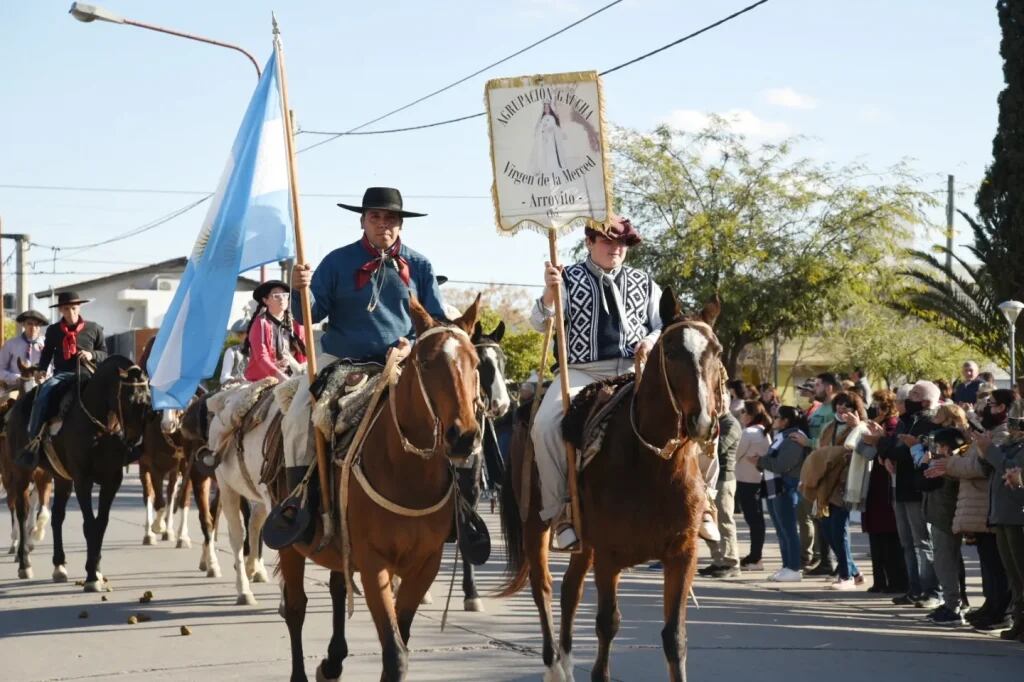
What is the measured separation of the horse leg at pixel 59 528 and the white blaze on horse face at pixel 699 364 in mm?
8777

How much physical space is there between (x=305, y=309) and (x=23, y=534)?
7.98 meters

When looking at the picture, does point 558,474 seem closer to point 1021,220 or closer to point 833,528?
point 833,528

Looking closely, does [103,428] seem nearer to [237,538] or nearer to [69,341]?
[69,341]

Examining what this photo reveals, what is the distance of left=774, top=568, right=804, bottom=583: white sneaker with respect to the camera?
48.8 ft

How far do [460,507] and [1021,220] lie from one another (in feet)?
72.5

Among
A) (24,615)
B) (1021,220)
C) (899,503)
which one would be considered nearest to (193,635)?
(24,615)

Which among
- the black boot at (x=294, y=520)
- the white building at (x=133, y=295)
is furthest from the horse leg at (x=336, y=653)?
the white building at (x=133, y=295)

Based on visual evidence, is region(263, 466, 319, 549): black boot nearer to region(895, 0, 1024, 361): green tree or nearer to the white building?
region(895, 0, 1024, 361): green tree

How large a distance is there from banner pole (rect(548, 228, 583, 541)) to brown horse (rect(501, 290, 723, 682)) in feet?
0.18

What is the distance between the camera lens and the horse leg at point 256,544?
13.1m

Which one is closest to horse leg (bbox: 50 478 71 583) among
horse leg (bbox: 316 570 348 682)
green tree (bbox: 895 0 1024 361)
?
horse leg (bbox: 316 570 348 682)

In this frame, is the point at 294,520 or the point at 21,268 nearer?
the point at 294,520

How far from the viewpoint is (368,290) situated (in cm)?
883

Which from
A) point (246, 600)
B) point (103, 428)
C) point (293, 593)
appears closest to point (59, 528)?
point (103, 428)
